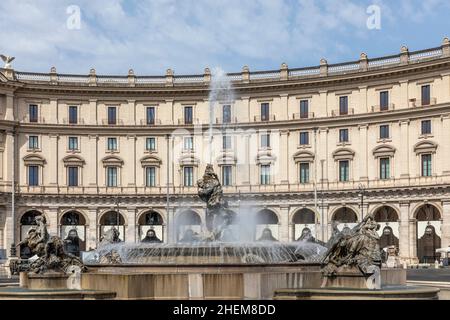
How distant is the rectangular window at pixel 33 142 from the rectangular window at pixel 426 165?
40.5 meters

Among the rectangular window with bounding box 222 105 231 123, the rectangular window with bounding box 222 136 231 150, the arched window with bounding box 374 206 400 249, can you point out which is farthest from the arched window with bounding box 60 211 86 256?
the arched window with bounding box 374 206 400 249

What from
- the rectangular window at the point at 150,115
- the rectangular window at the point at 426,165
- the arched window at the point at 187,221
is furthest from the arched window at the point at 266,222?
the rectangular window at the point at 426,165

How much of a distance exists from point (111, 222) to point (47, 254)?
2539 inches

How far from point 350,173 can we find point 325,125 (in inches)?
223

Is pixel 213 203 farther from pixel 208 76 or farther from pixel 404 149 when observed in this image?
pixel 208 76

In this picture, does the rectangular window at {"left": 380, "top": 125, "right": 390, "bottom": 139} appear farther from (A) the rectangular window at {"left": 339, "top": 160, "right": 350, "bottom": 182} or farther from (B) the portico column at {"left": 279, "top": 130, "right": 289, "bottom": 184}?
(B) the portico column at {"left": 279, "top": 130, "right": 289, "bottom": 184}

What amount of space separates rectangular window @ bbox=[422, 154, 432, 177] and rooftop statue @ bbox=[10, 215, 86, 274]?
186 ft

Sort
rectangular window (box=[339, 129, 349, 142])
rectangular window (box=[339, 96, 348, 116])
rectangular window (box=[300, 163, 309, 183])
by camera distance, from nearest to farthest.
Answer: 1. rectangular window (box=[339, 129, 349, 142])
2. rectangular window (box=[339, 96, 348, 116])
3. rectangular window (box=[300, 163, 309, 183])

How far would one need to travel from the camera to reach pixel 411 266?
7281 cm

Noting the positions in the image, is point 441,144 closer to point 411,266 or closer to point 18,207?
point 411,266

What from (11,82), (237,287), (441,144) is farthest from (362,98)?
(237,287)

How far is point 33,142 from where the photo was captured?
89.1 metres

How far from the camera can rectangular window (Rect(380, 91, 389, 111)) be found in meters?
82.4

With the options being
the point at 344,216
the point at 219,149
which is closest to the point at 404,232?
the point at 344,216
